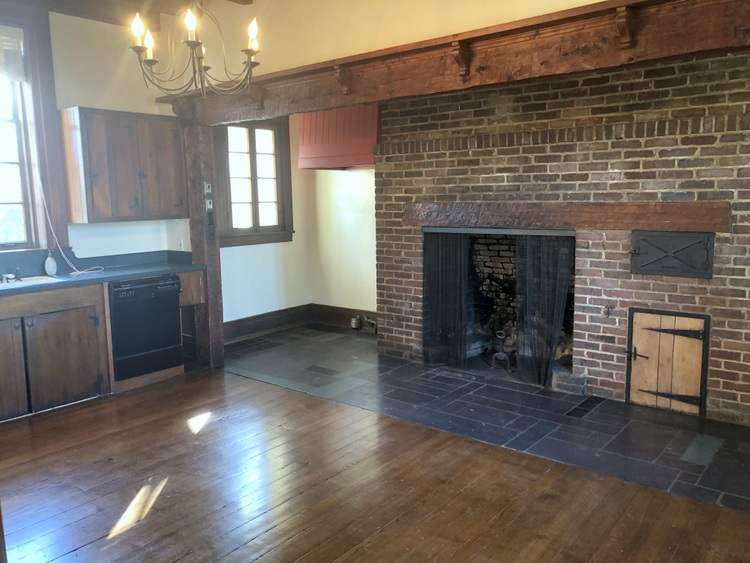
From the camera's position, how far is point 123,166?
15.8ft

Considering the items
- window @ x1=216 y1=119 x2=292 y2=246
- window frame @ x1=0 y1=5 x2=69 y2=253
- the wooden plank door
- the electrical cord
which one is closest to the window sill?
window @ x1=216 y1=119 x2=292 y2=246

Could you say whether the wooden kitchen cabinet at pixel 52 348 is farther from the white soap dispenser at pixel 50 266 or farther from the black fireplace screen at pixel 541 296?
the black fireplace screen at pixel 541 296

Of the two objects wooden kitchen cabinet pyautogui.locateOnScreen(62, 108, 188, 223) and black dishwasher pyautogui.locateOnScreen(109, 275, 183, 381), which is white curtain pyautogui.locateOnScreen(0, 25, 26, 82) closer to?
wooden kitchen cabinet pyautogui.locateOnScreen(62, 108, 188, 223)

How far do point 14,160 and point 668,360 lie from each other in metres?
5.08

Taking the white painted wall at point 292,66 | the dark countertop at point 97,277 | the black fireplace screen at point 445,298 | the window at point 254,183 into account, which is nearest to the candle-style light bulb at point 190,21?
the white painted wall at point 292,66

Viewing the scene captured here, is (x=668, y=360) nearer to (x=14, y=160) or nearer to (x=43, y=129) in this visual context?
(x=43, y=129)

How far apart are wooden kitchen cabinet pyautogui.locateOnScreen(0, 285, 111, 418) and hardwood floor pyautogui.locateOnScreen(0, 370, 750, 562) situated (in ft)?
0.83

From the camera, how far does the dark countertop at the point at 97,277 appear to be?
4081mm

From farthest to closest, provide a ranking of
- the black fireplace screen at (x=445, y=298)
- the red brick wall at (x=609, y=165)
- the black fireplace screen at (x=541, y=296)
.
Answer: the black fireplace screen at (x=445, y=298), the black fireplace screen at (x=541, y=296), the red brick wall at (x=609, y=165)

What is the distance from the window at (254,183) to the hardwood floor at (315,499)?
8.53ft

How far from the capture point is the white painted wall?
369 cm

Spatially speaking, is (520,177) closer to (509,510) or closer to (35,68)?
(509,510)

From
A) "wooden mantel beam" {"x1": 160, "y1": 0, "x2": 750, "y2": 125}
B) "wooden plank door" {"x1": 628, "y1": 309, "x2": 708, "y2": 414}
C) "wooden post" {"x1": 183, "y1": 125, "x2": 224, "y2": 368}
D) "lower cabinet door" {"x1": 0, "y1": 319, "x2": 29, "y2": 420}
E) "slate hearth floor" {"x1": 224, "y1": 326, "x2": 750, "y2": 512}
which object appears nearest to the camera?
"wooden mantel beam" {"x1": 160, "y1": 0, "x2": 750, "y2": 125}

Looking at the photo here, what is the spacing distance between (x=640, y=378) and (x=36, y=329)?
13.9ft
